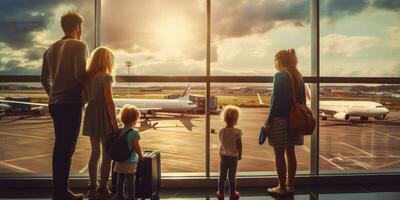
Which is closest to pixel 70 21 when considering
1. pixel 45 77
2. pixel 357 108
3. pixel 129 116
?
pixel 45 77

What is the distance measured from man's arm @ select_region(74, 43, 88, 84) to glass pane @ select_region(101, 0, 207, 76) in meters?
1.06

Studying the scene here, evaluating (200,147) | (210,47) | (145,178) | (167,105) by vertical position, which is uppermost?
(210,47)

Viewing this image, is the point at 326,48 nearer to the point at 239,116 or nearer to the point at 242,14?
the point at 242,14

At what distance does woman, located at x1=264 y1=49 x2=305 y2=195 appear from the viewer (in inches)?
140

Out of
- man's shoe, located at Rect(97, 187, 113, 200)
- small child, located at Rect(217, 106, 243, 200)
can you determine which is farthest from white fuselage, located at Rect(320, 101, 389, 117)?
man's shoe, located at Rect(97, 187, 113, 200)

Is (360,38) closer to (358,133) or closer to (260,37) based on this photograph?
(260,37)

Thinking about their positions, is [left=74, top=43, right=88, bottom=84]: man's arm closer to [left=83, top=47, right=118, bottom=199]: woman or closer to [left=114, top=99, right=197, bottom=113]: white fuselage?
[left=83, top=47, right=118, bottom=199]: woman

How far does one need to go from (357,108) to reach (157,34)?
90.0 ft

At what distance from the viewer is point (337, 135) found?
25.0m

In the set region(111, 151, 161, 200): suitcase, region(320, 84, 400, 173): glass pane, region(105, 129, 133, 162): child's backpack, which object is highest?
region(105, 129, 133, 162): child's backpack

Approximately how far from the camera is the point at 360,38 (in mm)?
5488

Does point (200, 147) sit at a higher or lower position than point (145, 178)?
lower

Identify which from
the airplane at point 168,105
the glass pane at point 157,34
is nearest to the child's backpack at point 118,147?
the glass pane at point 157,34

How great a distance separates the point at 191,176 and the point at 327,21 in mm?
2351
